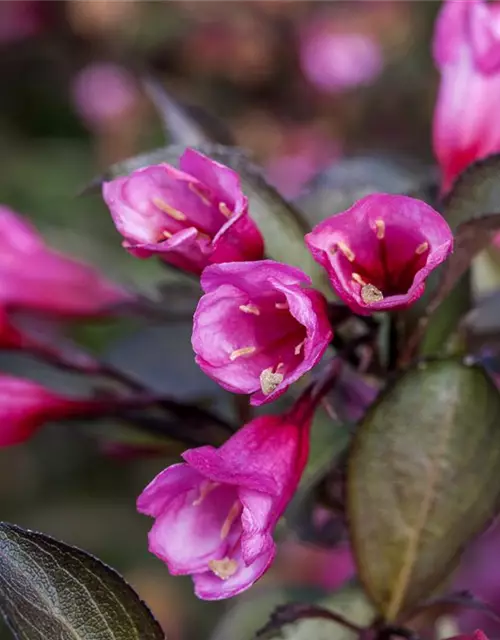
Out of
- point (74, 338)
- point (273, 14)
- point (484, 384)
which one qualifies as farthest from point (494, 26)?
point (273, 14)

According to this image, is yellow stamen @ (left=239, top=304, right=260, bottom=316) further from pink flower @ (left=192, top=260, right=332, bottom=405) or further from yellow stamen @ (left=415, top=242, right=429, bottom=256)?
yellow stamen @ (left=415, top=242, right=429, bottom=256)

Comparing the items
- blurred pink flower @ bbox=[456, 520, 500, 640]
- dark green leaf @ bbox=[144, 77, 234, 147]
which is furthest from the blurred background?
dark green leaf @ bbox=[144, 77, 234, 147]

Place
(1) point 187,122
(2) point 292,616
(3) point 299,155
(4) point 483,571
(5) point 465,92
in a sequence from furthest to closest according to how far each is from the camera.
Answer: (3) point 299,155 < (4) point 483,571 < (1) point 187,122 < (5) point 465,92 < (2) point 292,616

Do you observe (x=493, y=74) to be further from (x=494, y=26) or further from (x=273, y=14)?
(x=273, y=14)

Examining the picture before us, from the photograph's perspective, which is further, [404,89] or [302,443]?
[404,89]

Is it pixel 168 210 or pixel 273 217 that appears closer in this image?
pixel 168 210

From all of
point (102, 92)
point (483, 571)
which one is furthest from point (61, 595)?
point (102, 92)

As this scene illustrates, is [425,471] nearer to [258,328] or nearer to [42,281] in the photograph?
[258,328]
